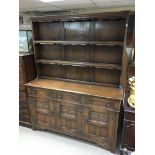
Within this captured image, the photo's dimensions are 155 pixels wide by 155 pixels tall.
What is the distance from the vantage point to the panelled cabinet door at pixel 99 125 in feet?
7.81

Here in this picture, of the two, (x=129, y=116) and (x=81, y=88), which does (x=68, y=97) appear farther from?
(x=129, y=116)

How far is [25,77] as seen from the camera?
113 inches

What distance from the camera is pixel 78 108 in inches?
99.7

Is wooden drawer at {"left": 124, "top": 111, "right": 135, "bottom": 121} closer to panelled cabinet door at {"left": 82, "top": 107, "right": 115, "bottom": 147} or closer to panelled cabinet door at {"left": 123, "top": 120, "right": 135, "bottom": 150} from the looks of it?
panelled cabinet door at {"left": 123, "top": 120, "right": 135, "bottom": 150}

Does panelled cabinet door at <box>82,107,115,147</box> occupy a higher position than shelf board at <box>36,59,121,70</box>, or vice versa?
shelf board at <box>36,59,121,70</box>

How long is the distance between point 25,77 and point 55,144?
50.5 inches

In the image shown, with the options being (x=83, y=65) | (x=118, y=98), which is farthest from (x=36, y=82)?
(x=118, y=98)

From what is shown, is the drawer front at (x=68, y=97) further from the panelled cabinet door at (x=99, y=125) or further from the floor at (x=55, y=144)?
the floor at (x=55, y=144)

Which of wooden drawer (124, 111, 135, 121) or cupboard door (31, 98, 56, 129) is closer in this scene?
wooden drawer (124, 111, 135, 121)

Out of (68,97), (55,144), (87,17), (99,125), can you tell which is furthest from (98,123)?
(87,17)

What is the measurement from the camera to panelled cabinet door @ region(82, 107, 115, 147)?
7.81 ft

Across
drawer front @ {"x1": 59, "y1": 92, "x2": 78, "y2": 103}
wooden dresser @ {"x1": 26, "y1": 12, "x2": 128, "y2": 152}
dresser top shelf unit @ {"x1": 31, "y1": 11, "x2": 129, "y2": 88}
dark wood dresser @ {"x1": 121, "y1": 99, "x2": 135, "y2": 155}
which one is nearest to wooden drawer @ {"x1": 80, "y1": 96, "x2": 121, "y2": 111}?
wooden dresser @ {"x1": 26, "y1": 12, "x2": 128, "y2": 152}

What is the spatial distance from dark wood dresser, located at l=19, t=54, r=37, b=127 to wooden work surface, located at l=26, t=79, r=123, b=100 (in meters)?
0.15
